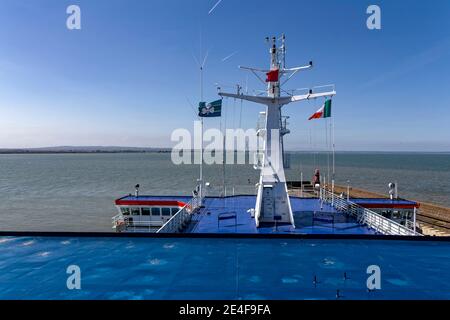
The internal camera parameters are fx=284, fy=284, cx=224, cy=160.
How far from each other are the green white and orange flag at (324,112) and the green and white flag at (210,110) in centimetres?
734

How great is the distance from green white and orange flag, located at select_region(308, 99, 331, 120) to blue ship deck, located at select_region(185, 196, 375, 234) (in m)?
7.58

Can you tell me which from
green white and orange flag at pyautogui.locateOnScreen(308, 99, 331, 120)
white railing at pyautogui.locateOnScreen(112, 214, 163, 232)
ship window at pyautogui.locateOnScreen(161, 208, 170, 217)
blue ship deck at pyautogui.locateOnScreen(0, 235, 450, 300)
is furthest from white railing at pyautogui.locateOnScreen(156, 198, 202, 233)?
green white and orange flag at pyautogui.locateOnScreen(308, 99, 331, 120)

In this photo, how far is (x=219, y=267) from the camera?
29.3ft

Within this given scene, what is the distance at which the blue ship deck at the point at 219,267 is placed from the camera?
306 inches

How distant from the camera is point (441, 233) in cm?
3269

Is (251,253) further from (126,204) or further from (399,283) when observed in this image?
(126,204)

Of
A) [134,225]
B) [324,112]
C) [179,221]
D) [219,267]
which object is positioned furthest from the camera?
[134,225]

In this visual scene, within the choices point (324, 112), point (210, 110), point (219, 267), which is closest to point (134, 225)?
point (210, 110)

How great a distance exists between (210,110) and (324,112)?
339 inches

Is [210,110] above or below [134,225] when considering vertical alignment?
above

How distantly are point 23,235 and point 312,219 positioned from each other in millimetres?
17381

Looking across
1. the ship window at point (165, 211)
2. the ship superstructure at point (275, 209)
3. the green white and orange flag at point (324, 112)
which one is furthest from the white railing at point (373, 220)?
the ship window at point (165, 211)

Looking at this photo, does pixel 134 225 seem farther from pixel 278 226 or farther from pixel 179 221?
pixel 278 226
